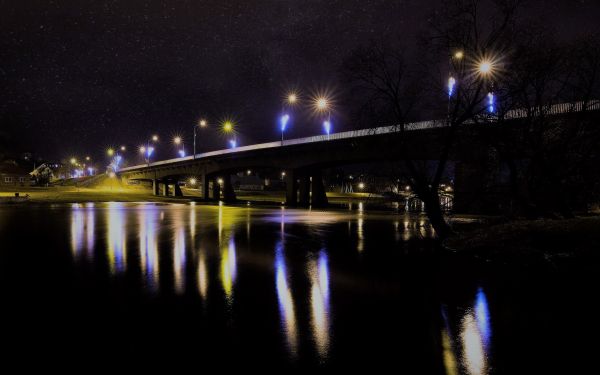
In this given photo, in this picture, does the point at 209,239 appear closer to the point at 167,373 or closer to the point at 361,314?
the point at 361,314

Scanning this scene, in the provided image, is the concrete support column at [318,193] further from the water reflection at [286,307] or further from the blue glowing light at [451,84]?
the water reflection at [286,307]

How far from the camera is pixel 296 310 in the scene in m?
7.72

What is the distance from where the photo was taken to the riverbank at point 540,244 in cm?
1162

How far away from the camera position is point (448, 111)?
20984 mm

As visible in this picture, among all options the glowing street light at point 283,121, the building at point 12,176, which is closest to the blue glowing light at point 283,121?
the glowing street light at point 283,121

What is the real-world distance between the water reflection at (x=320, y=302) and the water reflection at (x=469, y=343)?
1.78 meters

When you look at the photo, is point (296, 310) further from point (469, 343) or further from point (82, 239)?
point (82, 239)

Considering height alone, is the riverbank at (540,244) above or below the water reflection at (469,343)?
above

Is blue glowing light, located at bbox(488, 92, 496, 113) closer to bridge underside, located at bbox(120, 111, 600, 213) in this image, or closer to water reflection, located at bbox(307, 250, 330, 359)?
bridge underside, located at bbox(120, 111, 600, 213)

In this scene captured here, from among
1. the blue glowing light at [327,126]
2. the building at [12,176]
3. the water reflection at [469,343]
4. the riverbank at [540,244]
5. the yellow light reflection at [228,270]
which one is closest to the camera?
the water reflection at [469,343]

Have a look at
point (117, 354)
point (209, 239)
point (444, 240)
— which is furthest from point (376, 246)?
point (117, 354)

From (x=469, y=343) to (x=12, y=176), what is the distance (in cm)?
14177

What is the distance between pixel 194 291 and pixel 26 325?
126 inches

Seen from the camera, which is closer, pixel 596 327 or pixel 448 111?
pixel 596 327
